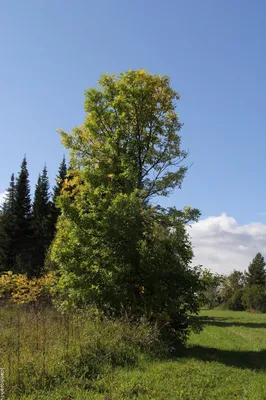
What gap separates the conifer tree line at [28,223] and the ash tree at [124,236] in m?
29.3

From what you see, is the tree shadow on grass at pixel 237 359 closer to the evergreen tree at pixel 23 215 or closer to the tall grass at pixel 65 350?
the tall grass at pixel 65 350

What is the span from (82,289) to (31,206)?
4141 cm

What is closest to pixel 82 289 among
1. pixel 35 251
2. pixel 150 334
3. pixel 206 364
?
pixel 150 334

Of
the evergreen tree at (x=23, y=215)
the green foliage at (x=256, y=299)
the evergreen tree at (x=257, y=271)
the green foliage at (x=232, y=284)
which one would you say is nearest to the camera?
the evergreen tree at (x=23, y=215)

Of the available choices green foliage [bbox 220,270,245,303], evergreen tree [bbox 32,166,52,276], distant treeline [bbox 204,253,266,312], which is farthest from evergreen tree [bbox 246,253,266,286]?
evergreen tree [bbox 32,166,52,276]

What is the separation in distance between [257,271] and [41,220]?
152 feet

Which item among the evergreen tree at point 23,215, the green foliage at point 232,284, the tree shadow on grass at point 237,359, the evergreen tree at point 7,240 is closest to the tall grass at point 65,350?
the tree shadow on grass at point 237,359

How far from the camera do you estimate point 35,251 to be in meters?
47.2

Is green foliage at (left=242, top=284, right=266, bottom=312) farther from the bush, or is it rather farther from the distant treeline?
the bush

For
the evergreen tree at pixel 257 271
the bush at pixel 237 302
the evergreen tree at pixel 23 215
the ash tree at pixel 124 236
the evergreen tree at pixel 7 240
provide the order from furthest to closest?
the evergreen tree at pixel 257 271
the bush at pixel 237 302
the evergreen tree at pixel 23 215
the evergreen tree at pixel 7 240
the ash tree at pixel 124 236

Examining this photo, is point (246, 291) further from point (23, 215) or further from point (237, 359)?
point (237, 359)

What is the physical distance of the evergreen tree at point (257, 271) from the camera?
240ft

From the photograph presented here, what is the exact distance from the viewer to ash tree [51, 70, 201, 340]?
11320mm

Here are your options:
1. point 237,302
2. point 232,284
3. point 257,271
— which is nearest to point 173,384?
point 237,302
